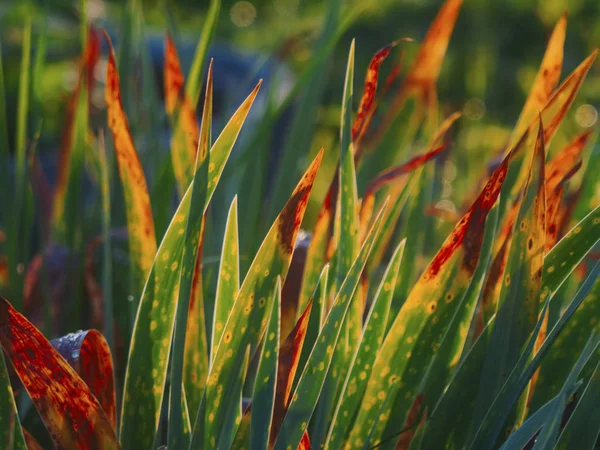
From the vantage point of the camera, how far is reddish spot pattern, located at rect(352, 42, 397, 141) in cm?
61

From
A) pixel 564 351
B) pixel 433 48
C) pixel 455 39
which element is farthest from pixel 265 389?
pixel 455 39

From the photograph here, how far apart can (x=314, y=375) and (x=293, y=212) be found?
11 cm

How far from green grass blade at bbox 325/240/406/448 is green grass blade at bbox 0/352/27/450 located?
209 millimetres

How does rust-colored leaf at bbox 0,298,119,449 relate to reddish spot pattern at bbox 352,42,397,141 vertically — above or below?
below

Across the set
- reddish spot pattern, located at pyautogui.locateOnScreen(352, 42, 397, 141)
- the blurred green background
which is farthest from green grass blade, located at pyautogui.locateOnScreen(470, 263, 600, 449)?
the blurred green background

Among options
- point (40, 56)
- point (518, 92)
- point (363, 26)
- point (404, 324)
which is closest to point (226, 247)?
point (404, 324)

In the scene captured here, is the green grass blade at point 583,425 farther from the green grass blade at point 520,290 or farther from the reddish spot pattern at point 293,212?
the reddish spot pattern at point 293,212

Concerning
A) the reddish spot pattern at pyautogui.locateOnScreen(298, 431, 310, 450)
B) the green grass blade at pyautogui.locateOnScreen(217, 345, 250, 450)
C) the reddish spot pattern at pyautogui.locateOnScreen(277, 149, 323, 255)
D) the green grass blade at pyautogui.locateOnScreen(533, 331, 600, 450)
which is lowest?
the reddish spot pattern at pyautogui.locateOnScreen(298, 431, 310, 450)

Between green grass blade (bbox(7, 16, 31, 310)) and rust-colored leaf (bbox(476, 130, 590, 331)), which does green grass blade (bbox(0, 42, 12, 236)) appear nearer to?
green grass blade (bbox(7, 16, 31, 310))

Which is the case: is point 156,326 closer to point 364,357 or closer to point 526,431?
point 364,357

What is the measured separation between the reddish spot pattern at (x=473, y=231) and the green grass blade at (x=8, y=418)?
0.94ft

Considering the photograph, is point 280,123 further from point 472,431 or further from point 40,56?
point 472,431

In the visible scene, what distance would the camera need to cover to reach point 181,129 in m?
0.77

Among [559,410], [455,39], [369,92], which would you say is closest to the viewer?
[559,410]
